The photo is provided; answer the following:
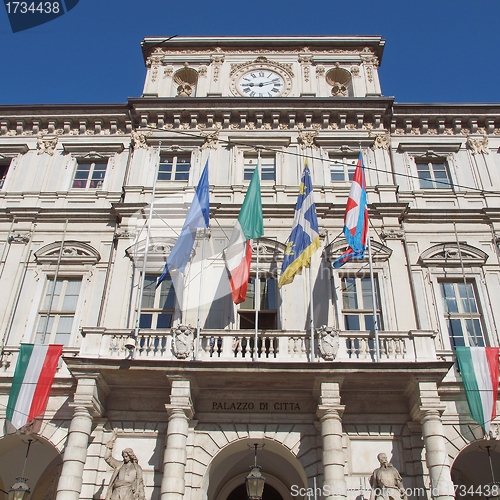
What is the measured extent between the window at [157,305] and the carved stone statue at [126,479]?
433 cm

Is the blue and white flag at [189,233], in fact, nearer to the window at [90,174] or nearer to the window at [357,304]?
the window at [357,304]

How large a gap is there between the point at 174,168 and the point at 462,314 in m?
11.2

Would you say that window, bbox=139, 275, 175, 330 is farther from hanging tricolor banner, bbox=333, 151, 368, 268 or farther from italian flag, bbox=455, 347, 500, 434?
italian flag, bbox=455, 347, 500, 434

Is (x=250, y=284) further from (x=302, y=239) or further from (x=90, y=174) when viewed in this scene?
(x=90, y=174)

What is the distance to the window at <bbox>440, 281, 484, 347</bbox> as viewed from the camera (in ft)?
54.8

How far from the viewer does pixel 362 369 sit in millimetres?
13852

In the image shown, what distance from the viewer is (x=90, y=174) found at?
2086 centimetres

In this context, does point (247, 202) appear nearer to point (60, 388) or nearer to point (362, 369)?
point (362, 369)

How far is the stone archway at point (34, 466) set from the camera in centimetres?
1612

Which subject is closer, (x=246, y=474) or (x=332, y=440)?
(x=332, y=440)

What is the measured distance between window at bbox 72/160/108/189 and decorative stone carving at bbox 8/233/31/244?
108 inches

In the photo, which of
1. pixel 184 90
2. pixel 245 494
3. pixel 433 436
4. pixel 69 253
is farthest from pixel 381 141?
pixel 245 494

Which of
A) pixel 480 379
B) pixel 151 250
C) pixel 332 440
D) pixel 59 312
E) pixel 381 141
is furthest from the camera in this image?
pixel 381 141

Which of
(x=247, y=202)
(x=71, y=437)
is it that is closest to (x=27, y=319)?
(x=71, y=437)
